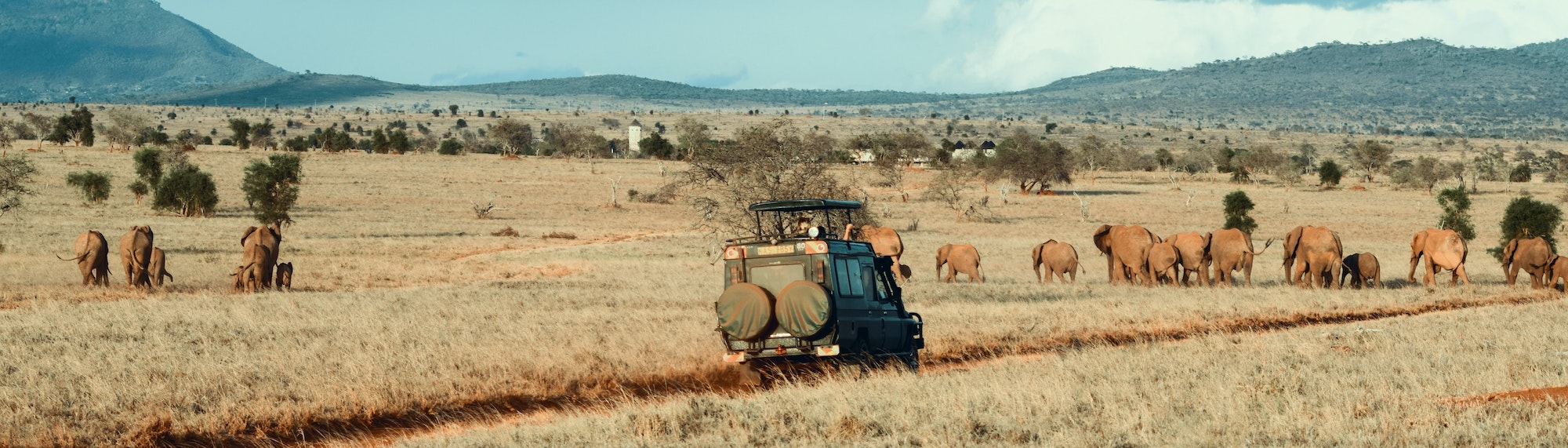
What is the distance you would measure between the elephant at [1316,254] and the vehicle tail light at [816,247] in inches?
707

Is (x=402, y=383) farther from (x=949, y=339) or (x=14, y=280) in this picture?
(x=14, y=280)

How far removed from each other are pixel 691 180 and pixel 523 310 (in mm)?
7427

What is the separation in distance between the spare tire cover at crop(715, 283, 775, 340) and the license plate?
0.55 m

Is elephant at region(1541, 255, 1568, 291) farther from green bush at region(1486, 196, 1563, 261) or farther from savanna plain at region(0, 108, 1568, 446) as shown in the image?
green bush at region(1486, 196, 1563, 261)

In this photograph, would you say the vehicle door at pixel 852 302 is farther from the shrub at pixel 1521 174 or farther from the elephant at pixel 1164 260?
the shrub at pixel 1521 174

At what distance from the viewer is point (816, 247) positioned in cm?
1334

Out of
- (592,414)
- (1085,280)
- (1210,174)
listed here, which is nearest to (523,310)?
(592,414)

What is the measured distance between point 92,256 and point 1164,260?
74.3 feet

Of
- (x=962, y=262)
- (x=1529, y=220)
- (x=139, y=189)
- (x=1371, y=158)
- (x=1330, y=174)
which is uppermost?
(x=1529, y=220)

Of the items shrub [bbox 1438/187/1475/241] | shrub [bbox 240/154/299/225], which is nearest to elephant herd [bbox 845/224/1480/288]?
shrub [bbox 1438/187/1475/241]

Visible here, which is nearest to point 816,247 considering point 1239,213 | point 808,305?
point 808,305

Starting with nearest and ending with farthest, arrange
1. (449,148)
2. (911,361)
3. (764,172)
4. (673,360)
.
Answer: (911,361) → (673,360) → (764,172) → (449,148)

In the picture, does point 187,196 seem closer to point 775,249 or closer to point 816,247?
point 775,249

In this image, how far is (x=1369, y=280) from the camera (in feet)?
99.0
